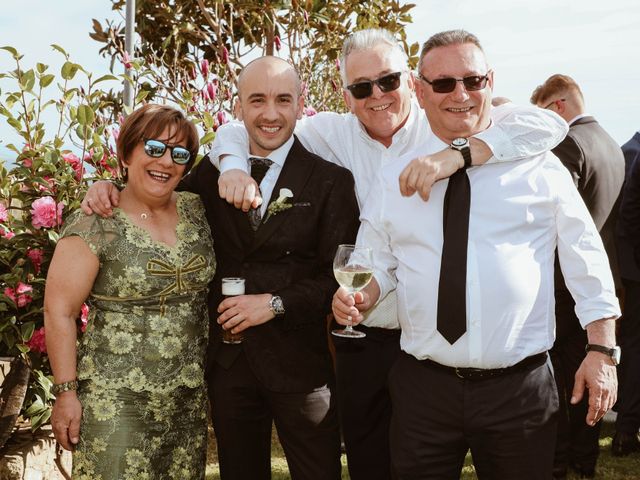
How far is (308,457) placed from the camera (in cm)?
304

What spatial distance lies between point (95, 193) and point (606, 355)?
7.06 ft

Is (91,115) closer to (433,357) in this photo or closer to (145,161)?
(145,161)

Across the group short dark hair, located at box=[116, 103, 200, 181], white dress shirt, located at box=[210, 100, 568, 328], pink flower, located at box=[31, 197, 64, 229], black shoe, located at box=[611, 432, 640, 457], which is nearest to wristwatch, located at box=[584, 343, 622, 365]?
white dress shirt, located at box=[210, 100, 568, 328]

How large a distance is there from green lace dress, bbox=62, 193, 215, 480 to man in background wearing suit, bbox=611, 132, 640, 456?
3809mm

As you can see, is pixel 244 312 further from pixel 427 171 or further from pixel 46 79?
pixel 46 79

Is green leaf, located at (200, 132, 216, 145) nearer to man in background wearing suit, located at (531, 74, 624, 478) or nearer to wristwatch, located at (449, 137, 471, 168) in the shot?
wristwatch, located at (449, 137, 471, 168)

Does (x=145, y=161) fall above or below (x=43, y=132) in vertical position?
below

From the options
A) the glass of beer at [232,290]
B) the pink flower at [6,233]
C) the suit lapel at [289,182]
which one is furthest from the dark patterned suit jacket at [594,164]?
the pink flower at [6,233]

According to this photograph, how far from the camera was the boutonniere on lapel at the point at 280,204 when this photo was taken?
9.84 feet

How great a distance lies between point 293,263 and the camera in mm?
3043

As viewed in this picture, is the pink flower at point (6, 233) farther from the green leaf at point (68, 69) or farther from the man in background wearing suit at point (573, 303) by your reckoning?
the man in background wearing suit at point (573, 303)

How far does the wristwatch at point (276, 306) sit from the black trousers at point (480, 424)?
2.15 ft

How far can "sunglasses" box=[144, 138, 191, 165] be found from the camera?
2.86 meters

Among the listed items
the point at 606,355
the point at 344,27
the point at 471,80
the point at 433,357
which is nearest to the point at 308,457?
the point at 433,357
